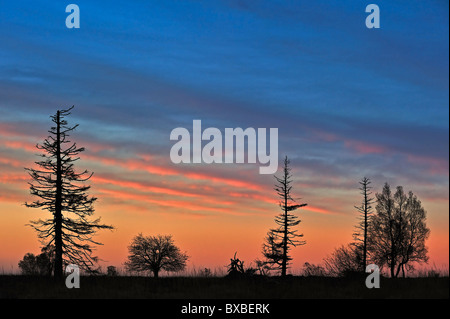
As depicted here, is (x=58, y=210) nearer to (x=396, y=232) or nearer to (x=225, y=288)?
(x=225, y=288)

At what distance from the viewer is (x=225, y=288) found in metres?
24.1

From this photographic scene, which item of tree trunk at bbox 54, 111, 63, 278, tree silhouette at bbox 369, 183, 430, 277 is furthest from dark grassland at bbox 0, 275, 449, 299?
tree silhouette at bbox 369, 183, 430, 277

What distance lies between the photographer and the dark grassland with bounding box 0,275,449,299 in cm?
2252

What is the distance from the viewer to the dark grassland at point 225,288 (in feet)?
73.9

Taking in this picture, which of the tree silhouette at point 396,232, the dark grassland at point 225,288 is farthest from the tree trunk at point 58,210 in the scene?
the tree silhouette at point 396,232

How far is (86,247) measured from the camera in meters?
35.6

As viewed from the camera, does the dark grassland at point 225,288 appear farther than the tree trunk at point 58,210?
No

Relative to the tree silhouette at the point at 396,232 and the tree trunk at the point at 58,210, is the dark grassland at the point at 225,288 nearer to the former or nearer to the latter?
the tree trunk at the point at 58,210

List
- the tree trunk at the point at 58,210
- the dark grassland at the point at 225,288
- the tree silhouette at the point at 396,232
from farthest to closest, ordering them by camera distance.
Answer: the tree silhouette at the point at 396,232
the tree trunk at the point at 58,210
the dark grassland at the point at 225,288

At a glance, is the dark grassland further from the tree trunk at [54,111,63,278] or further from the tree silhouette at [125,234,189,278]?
the tree silhouette at [125,234,189,278]

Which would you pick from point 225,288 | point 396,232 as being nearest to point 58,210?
point 225,288

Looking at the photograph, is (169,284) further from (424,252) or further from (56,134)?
(424,252)
